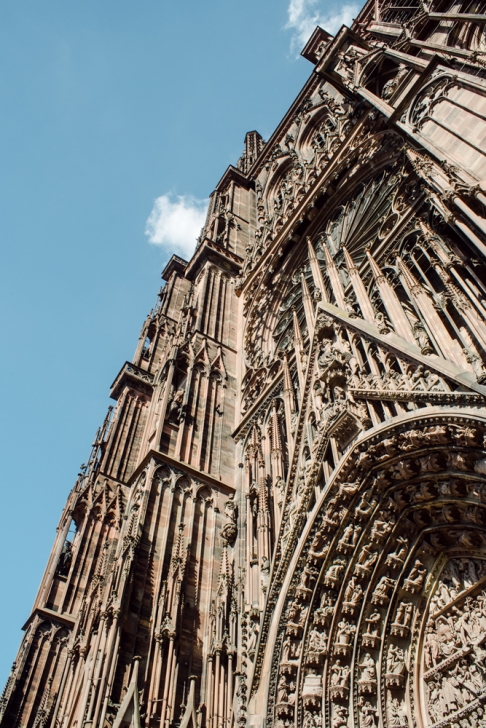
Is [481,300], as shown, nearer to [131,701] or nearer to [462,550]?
[462,550]

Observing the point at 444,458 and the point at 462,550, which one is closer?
the point at 444,458

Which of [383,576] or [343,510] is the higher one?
[343,510]

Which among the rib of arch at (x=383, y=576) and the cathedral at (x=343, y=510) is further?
the cathedral at (x=343, y=510)

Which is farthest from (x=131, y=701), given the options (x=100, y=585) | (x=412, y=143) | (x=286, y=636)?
(x=412, y=143)

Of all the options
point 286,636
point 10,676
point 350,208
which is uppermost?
point 350,208

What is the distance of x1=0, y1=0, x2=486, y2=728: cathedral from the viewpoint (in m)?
6.84

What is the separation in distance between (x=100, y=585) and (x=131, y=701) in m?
2.76

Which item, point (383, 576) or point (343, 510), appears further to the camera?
point (343, 510)

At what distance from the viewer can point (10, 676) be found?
11.4 meters

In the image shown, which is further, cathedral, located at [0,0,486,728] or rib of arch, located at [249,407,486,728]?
cathedral, located at [0,0,486,728]

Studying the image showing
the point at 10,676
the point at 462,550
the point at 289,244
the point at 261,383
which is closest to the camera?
the point at 462,550

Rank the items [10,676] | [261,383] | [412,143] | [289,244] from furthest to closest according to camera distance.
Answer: [289,244]
[261,383]
[10,676]
[412,143]

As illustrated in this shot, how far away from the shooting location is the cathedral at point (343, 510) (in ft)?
22.4

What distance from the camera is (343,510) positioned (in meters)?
7.69
